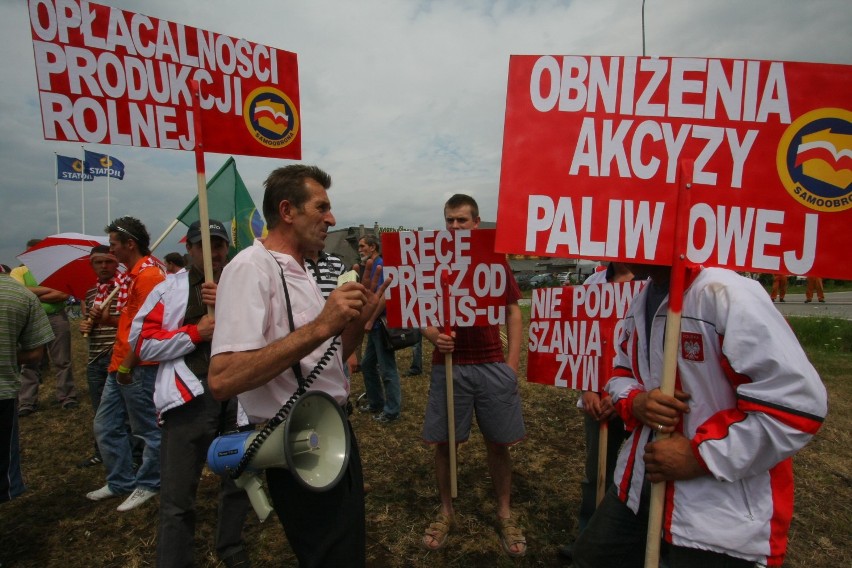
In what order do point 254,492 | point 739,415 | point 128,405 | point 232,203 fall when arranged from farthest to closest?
point 232,203 < point 128,405 < point 254,492 < point 739,415

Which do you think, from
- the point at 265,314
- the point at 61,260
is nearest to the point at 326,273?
the point at 265,314

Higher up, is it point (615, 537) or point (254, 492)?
point (254, 492)

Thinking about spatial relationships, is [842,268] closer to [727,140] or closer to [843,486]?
[727,140]

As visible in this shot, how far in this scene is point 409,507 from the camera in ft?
12.4

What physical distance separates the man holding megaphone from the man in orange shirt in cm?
214

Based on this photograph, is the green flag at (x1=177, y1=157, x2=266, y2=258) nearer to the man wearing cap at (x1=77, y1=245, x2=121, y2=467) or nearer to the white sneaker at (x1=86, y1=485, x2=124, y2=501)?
the man wearing cap at (x1=77, y1=245, x2=121, y2=467)

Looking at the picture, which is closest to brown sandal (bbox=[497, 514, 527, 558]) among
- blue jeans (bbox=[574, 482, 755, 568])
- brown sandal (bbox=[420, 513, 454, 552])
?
brown sandal (bbox=[420, 513, 454, 552])

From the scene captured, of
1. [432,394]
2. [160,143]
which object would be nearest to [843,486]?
[432,394]

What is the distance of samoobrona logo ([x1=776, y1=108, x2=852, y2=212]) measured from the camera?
1.42 meters

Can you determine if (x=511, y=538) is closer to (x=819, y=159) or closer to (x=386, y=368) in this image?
(x=819, y=159)

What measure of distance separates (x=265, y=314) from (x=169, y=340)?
1485 mm

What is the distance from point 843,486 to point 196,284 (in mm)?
5634

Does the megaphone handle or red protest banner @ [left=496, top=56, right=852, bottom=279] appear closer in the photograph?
red protest banner @ [left=496, top=56, right=852, bottom=279]

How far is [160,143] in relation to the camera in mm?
2352
